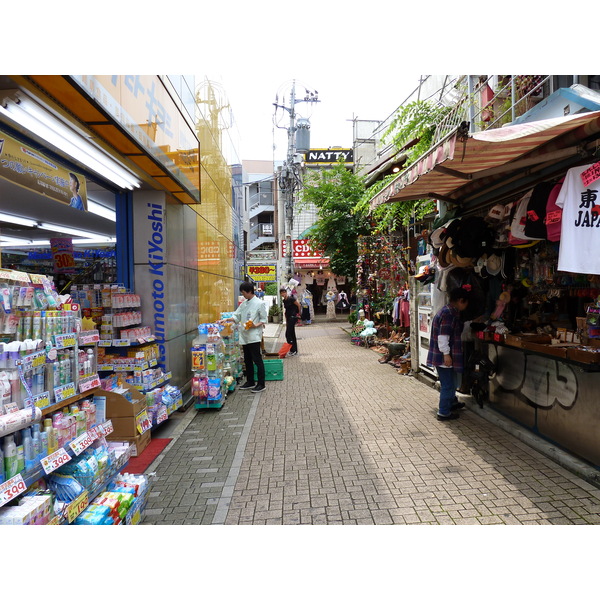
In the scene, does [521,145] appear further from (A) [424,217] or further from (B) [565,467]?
(A) [424,217]

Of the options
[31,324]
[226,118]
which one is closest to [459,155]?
[31,324]

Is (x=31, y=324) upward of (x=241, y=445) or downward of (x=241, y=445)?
upward

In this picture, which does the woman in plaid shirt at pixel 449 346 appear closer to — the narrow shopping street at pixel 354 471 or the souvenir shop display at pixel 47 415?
the narrow shopping street at pixel 354 471

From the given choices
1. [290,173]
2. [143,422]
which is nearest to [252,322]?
[143,422]

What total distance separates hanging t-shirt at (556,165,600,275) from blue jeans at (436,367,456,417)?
8.22ft

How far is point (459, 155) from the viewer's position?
13.6 feet

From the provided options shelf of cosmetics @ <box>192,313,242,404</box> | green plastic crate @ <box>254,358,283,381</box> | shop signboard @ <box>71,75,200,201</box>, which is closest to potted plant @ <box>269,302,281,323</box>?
green plastic crate @ <box>254,358,283,381</box>

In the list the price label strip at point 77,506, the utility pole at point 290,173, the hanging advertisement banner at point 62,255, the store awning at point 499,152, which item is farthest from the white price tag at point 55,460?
the utility pole at point 290,173

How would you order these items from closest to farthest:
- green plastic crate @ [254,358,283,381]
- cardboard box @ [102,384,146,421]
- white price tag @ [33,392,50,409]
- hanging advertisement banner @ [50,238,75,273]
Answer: white price tag @ [33,392,50,409], cardboard box @ [102,384,146,421], hanging advertisement banner @ [50,238,75,273], green plastic crate @ [254,358,283,381]

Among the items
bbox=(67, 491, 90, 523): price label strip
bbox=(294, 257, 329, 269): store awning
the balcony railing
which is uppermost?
the balcony railing

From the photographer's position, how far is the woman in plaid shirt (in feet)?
19.3

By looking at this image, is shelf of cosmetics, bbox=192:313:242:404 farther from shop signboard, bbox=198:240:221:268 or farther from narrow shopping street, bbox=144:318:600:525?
shop signboard, bbox=198:240:221:268

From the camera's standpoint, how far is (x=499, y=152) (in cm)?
426

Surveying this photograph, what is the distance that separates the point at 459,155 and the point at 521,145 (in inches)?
22.5
